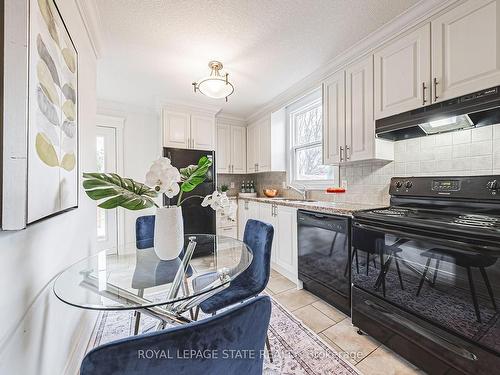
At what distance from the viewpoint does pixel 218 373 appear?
51cm

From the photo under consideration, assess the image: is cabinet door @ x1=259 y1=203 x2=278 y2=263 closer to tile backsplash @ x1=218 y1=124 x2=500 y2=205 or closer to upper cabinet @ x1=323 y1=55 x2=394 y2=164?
tile backsplash @ x1=218 y1=124 x2=500 y2=205

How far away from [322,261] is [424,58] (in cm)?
184

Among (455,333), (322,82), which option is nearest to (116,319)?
(455,333)

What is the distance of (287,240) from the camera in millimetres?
2580

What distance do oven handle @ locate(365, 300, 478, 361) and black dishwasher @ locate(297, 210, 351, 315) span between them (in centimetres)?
32

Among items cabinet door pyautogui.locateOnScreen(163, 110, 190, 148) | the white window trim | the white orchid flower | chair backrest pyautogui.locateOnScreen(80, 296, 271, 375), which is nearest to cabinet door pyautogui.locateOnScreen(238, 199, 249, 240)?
the white window trim

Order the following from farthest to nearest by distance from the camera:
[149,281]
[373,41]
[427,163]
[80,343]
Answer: [373,41]
[427,163]
[80,343]
[149,281]

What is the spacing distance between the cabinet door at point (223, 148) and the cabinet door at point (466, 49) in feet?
9.97

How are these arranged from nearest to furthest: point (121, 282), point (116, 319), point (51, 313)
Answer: point (51, 313), point (121, 282), point (116, 319)

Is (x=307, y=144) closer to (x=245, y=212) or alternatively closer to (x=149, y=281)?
(x=245, y=212)

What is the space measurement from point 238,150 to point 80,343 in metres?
3.37

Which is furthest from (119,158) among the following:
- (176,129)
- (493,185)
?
(493,185)

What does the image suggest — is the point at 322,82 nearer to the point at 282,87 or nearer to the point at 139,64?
the point at 282,87

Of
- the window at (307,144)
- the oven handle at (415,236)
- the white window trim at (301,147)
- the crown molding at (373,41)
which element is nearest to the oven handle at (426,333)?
the oven handle at (415,236)
